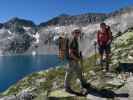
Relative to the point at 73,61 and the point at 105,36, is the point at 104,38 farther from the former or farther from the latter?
the point at 73,61

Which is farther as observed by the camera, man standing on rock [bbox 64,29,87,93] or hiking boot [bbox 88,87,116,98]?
man standing on rock [bbox 64,29,87,93]

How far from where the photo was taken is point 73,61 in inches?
741

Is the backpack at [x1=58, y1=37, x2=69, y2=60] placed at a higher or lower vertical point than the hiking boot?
higher

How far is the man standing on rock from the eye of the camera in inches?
725

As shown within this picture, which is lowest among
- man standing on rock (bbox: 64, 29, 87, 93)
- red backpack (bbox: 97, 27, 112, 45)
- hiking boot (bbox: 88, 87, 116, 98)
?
hiking boot (bbox: 88, 87, 116, 98)

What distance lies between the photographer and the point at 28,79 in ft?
98.7

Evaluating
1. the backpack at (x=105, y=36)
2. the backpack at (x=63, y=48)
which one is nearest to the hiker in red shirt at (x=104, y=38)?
the backpack at (x=105, y=36)

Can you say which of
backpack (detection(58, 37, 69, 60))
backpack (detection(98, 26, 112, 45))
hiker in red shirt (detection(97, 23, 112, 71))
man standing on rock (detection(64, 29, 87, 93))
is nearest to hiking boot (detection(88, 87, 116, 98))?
man standing on rock (detection(64, 29, 87, 93))

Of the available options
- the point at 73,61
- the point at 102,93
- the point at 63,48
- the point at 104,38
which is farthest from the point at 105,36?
the point at 102,93

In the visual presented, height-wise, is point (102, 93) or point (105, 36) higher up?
point (105, 36)

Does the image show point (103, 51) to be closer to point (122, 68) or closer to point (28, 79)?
point (122, 68)

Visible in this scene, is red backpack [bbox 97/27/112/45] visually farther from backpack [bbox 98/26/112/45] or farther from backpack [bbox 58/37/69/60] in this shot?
backpack [bbox 58/37/69/60]

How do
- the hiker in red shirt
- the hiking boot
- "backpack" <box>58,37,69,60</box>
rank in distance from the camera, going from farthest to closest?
the hiker in red shirt, "backpack" <box>58,37,69,60</box>, the hiking boot

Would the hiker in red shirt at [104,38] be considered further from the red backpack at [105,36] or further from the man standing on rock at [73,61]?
the man standing on rock at [73,61]
